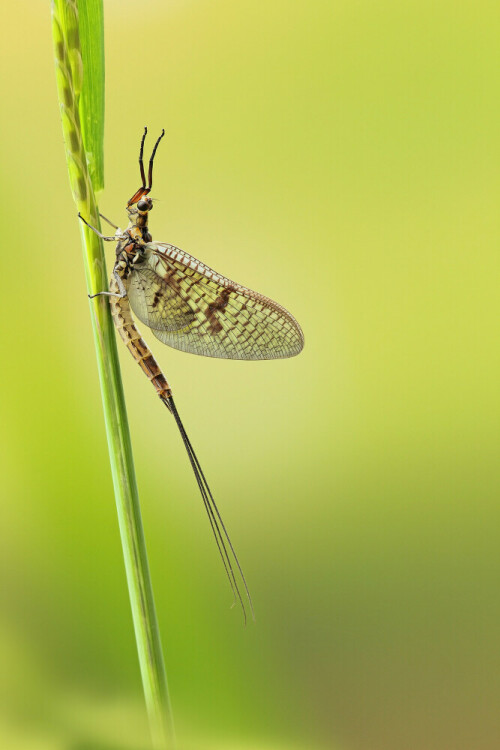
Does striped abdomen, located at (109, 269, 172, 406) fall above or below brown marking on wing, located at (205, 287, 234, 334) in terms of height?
below

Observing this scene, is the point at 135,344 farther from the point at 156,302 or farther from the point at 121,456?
the point at 121,456

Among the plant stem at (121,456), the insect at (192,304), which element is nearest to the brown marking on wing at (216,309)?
the insect at (192,304)

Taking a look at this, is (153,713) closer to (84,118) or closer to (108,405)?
(108,405)

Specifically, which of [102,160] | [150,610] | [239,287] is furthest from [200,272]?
[150,610]

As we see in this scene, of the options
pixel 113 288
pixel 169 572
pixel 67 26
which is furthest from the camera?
pixel 169 572

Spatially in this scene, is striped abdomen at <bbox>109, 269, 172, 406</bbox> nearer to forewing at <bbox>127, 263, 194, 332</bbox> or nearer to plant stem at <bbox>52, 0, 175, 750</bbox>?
forewing at <bbox>127, 263, 194, 332</bbox>

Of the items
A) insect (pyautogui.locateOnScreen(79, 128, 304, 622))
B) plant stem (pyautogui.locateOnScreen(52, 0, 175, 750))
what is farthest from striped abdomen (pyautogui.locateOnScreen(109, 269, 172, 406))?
plant stem (pyautogui.locateOnScreen(52, 0, 175, 750))

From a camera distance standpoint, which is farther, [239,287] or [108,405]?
[239,287]

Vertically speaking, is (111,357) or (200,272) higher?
(200,272)

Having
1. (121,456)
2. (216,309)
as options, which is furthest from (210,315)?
(121,456)
